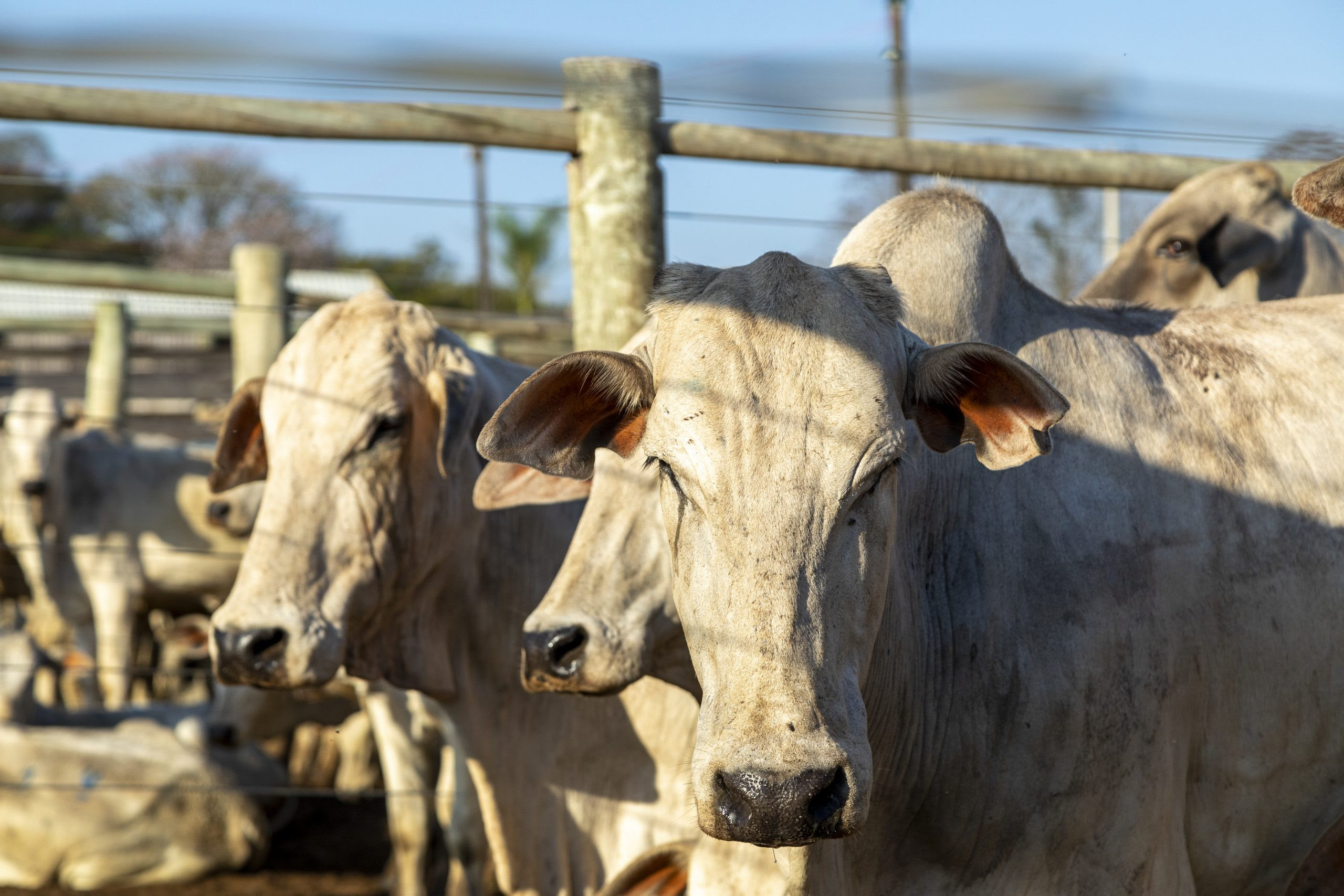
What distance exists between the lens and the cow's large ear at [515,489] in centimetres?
333

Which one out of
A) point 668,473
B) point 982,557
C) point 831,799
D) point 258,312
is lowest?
point 258,312

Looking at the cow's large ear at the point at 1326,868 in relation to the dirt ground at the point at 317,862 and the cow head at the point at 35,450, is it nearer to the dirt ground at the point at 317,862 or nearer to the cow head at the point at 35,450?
the dirt ground at the point at 317,862

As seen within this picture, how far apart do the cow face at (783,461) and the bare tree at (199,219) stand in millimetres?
30214

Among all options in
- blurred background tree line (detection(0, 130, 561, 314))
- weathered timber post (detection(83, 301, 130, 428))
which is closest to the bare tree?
blurred background tree line (detection(0, 130, 561, 314))

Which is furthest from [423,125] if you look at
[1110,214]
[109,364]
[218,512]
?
[1110,214]

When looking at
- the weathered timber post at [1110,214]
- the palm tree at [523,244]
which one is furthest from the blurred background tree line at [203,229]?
the weathered timber post at [1110,214]

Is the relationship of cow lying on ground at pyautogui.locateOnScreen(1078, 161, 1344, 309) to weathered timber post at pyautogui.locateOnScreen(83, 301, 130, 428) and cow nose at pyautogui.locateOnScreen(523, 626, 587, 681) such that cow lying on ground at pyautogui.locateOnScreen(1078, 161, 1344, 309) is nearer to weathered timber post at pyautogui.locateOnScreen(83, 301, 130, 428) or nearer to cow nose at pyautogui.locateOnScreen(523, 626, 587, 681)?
cow nose at pyautogui.locateOnScreen(523, 626, 587, 681)

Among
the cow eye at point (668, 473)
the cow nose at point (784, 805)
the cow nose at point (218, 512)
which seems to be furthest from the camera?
the cow nose at point (218, 512)

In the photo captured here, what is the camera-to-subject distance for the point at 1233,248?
14.7 feet

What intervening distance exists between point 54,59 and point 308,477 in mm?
1513

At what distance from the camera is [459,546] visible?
141 inches

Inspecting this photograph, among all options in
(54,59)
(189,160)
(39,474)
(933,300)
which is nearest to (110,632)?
(39,474)

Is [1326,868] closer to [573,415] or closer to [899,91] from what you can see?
[573,415]

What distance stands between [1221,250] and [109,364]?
6931mm
